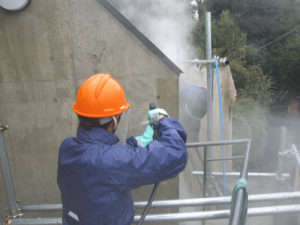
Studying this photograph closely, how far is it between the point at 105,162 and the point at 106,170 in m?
0.04

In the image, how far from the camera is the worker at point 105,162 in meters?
1.19

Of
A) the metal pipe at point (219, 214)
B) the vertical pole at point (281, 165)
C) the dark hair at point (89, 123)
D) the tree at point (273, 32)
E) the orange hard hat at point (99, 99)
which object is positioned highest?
the tree at point (273, 32)

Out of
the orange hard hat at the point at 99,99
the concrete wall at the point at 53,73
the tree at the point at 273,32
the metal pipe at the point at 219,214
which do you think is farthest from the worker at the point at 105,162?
the tree at the point at 273,32

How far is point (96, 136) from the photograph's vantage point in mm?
1296

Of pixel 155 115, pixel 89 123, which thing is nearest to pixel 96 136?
pixel 89 123

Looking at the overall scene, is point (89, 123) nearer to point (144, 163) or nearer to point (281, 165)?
point (144, 163)

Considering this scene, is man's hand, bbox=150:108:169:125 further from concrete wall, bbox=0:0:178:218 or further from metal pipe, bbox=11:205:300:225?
concrete wall, bbox=0:0:178:218

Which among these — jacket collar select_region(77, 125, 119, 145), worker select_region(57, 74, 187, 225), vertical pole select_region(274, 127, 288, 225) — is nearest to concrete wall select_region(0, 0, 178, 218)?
worker select_region(57, 74, 187, 225)

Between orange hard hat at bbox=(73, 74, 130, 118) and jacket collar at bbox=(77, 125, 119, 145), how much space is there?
90mm

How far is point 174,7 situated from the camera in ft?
24.3

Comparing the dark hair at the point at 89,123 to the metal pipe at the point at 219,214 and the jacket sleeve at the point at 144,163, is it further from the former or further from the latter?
the metal pipe at the point at 219,214

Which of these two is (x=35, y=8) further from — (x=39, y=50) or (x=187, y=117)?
(x=187, y=117)

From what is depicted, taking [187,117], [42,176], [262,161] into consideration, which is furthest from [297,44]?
[42,176]

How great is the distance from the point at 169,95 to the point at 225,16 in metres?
11.8
